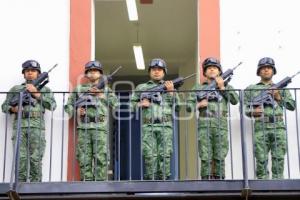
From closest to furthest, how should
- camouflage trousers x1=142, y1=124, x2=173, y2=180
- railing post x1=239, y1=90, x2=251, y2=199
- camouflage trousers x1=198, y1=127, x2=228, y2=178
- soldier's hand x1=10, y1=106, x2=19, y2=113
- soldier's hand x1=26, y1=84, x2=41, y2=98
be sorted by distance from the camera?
1. railing post x1=239, y1=90, x2=251, y2=199
2. camouflage trousers x1=142, y1=124, x2=173, y2=180
3. camouflage trousers x1=198, y1=127, x2=228, y2=178
4. soldier's hand x1=26, y1=84, x2=41, y2=98
5. soldier's hand x1=10, y1=106, x2=19, y2=113

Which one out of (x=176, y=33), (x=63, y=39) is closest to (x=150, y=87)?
(x=63, y=39)

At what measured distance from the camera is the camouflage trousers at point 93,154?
1114 centimetres

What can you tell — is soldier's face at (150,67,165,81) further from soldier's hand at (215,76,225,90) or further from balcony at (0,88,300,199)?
soldier's hand at (215,76,225,90)

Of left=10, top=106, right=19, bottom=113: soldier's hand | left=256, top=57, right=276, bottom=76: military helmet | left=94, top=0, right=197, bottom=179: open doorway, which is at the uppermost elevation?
left=94, top=0, right=197, bottom=179: open doorway

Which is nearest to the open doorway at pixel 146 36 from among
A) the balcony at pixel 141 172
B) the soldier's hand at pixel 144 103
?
the balcony at pixel 141 172

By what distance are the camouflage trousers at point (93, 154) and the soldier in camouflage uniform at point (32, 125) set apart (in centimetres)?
53

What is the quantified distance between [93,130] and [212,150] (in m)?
1.49

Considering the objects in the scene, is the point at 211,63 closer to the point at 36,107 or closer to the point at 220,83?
the point at 220,83

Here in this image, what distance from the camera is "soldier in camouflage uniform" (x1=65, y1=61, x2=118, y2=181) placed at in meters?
11.2

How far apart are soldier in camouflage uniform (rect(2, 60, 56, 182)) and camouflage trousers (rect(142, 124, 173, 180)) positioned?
4.35 ft

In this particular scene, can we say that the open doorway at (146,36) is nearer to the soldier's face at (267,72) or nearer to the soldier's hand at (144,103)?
the soldier's face at (267,72)

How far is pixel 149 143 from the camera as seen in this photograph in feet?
36.1

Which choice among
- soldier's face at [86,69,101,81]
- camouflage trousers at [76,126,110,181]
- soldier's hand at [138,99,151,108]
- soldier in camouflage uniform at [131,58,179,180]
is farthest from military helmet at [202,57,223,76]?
camouflage trousers at [76,126,110,181]

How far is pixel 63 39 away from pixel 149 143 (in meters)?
2.14
